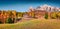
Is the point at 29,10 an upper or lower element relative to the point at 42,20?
upper

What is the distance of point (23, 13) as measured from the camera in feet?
12.6

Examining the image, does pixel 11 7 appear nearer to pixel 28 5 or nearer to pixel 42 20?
pixel 28 5

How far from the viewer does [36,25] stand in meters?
3.73

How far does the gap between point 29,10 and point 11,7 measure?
516 mm

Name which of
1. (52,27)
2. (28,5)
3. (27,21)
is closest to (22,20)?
(27,21)

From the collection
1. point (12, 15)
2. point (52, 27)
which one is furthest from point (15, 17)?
point (52, 27)

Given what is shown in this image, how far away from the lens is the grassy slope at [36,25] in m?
3.71

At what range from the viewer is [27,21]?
3.79 m

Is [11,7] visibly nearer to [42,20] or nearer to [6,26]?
[6,26]

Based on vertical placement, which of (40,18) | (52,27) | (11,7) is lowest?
(52,27)

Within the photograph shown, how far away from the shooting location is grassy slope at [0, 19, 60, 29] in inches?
146

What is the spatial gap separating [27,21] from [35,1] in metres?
0.61

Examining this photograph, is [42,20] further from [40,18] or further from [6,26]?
[6,26]

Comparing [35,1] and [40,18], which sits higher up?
[35,1]
